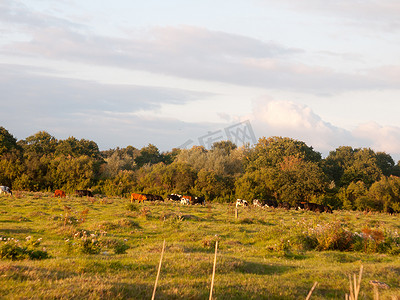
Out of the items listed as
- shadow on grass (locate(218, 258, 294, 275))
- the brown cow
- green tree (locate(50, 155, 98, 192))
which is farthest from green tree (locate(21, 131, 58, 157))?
shadow on grass (locate(218, 258, 294, 275))

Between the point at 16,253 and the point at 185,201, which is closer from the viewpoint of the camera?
the point at 16,253

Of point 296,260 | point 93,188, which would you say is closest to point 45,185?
point 93,188

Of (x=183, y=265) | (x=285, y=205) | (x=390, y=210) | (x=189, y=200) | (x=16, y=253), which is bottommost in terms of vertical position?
(x=390, y=210)

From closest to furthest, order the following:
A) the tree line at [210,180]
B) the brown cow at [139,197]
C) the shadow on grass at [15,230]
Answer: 1. the shadow on grass at [15,230]
2. the brown cow at [139,197]
3. the tree line at [210,180]

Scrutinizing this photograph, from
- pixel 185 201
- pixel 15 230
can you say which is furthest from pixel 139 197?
pixel 15 230

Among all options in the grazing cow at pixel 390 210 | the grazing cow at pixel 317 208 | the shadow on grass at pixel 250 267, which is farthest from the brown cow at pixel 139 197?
the grazing cow at pixel 390 210

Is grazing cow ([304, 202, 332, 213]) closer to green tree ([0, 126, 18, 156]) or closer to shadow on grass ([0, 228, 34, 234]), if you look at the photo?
shadow on grass ([0, 228, 34, 234])

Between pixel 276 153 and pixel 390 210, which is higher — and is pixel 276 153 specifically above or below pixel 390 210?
above

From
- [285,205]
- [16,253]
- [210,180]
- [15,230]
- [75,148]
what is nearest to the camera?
[16,253]

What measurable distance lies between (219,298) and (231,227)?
12286mm

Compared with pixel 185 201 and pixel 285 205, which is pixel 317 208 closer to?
pixel 285 205

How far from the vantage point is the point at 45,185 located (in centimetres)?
4347

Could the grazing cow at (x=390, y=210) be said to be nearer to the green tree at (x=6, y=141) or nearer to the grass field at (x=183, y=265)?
the grass field at (x=183, y=265)

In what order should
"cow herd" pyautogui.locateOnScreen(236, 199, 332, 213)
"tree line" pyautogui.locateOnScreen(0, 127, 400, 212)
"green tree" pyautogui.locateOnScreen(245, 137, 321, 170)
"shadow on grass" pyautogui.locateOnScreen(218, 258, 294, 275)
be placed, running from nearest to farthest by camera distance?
"shadow on grass" pyautogui.locateOnScreen(218, 258, 294, 275)
"cow herd" pyautogui.locateOnScreen(236, 199, 332, 213)
"tree line" pyautogui.locateOnScreen(0, 127, 400, 212)
"green tree" pyautogui.locateOnScreen(245, 137, 321, 170)
